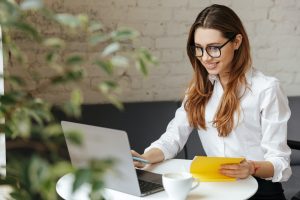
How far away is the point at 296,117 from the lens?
3094 mm

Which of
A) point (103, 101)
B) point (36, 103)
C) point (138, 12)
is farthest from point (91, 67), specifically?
point (36, 103)

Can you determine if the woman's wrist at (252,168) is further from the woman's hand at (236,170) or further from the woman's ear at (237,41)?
the woman's ear at (237,41)

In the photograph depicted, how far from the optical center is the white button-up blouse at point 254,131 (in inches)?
81.2

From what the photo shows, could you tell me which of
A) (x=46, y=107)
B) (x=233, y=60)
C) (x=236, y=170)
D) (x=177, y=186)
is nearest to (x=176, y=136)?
(x=233, y=60)

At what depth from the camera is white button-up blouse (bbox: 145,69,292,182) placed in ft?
6.77

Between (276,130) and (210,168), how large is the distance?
0.39 m

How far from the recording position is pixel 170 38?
9.97 ft

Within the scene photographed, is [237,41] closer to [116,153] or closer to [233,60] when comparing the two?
[233,60]

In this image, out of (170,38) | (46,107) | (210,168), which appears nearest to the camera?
(46,107)

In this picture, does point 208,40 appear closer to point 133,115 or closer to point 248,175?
point 248,175

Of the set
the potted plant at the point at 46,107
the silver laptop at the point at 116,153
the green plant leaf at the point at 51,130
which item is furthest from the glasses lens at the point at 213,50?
the green plant leaf at the point at 51,130

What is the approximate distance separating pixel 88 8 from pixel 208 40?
3.17 ft

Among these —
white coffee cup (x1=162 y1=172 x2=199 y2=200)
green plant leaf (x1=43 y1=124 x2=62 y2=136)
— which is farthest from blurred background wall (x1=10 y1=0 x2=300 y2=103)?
green plant leaf (x1=43 y1=124 x2=62 y2=136)

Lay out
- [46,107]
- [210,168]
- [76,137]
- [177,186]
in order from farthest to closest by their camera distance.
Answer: [210,168] → [177,186] → [46,107] → [76,137]
